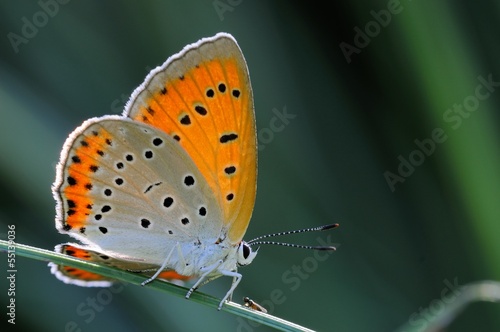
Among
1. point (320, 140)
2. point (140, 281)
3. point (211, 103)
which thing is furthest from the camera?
point (320, 140)

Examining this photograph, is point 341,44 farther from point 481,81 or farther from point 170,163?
point 170,163

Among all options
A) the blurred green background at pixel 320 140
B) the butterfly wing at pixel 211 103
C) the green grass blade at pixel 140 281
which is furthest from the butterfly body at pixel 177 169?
the blurred green background at pixel 320 140

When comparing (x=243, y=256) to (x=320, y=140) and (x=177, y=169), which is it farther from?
(x=320, y=140)

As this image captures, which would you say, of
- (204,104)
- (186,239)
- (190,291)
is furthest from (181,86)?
(190,291)

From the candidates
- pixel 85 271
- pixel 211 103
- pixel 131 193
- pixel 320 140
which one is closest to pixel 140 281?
pixel 85 271

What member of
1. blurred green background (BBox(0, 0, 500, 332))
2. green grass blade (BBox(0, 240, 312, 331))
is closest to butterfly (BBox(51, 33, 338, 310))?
green grass blade (BBox(0, 240, 312, 331))

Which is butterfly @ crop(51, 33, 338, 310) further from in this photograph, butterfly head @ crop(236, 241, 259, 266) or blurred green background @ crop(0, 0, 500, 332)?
blurred green background @ crop(0, 0, 500, 332)
